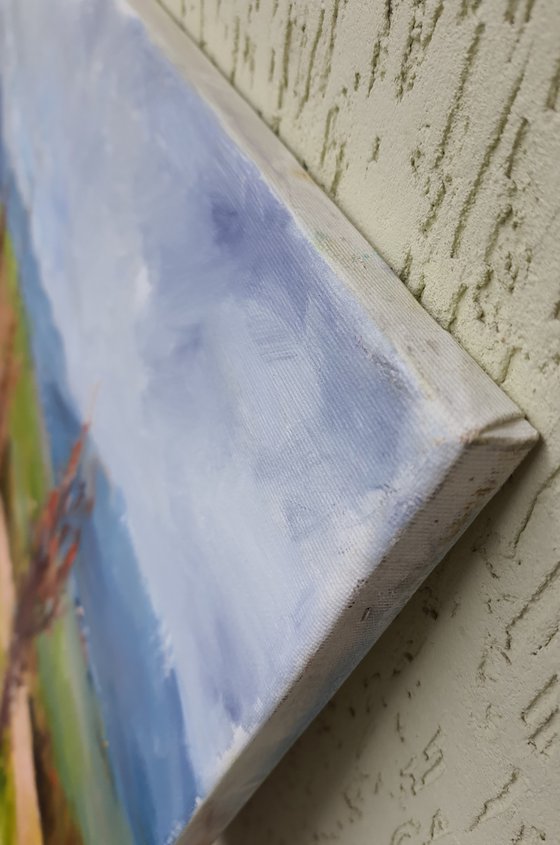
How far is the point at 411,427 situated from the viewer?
31cm

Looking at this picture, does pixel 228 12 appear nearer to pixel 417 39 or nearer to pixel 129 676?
pixel 417 39

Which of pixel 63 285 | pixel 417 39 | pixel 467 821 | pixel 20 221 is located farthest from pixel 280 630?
pixel 20 221

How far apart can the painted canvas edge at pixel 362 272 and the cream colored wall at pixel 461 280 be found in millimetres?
14

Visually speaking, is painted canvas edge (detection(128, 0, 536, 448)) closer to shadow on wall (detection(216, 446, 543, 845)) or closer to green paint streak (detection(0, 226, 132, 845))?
shadow on wall (detection(216, 446, 543, 845))

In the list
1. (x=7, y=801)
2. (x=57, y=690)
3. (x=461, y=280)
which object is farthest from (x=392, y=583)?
(x=7, y=801)

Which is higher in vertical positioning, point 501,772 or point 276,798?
point 501,772

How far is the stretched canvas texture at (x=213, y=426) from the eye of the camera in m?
0.33

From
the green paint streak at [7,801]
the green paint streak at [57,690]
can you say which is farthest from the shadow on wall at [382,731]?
the green paint streak at [7,801]

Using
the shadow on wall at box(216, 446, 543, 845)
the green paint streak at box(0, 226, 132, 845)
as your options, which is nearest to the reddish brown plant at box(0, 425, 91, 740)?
the green paint streak at box(0, 226, 132, 845)

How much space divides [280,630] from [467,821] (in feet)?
0.57

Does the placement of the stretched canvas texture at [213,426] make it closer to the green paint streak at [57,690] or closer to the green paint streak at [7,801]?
the green paint streak at [57,690]

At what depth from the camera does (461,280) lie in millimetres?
350

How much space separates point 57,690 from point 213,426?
1.23 ft

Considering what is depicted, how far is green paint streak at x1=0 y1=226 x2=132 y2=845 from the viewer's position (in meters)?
0.59
